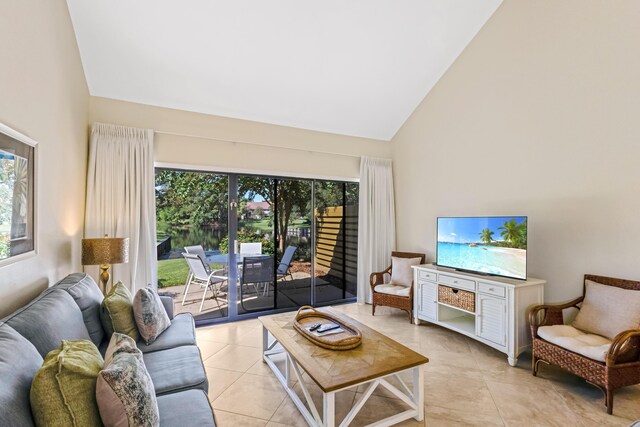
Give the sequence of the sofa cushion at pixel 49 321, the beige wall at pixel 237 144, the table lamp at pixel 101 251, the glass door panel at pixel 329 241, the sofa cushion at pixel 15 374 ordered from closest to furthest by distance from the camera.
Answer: the sofa cushion at pixel 15 374 < the sofa cushion at pixel 49 321 < the table lamp at pixel 101 251 < the beige wall at pixel 237 144 < the glass door panel at pixel 329 241

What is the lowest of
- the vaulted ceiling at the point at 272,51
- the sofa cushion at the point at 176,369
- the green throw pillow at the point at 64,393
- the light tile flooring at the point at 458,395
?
the light tile flooring at the point at 458,395

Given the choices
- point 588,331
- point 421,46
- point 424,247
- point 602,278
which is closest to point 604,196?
point 602,278

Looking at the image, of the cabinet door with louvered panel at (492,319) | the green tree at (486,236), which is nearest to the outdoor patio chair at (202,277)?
the cabinet door with louvered panel at (492,319)

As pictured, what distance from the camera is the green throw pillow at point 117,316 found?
209cm

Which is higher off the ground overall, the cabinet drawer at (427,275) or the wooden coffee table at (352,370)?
the cabinet drawer at (427,275)

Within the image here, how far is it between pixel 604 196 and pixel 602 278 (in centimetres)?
71

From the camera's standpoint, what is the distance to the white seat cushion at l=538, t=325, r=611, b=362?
2.19 meters

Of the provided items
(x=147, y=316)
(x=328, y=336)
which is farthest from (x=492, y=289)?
(x=147, y=316)

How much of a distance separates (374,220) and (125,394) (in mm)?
4054

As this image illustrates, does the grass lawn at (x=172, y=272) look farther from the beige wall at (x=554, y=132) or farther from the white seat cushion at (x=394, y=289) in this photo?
the beige wall at (x=554, y=132)

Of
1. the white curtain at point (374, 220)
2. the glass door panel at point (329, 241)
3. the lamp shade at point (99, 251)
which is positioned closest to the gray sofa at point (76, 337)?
the lamp shade at point (99, 251)

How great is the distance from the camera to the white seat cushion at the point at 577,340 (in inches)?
86.2

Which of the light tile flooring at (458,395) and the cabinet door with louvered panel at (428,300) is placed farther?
the cabinet door with louvered panel at (428,300)

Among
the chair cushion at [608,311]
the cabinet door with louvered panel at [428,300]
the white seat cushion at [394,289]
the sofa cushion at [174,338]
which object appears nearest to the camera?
the sofa cushion at [174,338]
